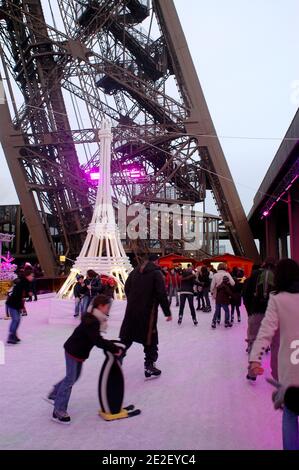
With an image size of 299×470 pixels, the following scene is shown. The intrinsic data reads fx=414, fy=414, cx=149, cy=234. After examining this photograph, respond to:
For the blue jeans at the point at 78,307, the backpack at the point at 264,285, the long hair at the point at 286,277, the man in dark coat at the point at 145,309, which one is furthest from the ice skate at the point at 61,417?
the blue jeans at the point at 78,307

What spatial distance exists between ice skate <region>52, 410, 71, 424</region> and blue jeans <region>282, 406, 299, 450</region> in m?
1.96

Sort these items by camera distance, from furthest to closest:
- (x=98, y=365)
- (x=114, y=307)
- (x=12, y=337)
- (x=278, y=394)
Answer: (x=114, y=307), (x=12, y=337), (x=98, y=365), (x=278, y=394)

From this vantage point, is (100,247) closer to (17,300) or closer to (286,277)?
(17,300)

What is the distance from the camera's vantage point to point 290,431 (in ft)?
8.73

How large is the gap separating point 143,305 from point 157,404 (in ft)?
3.94

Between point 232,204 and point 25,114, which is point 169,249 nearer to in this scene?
point 232,204

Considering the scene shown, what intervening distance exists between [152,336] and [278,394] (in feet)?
8.97

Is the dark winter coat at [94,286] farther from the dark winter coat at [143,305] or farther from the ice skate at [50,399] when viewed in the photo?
the ice skate at [50,399]

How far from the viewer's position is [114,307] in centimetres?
1054

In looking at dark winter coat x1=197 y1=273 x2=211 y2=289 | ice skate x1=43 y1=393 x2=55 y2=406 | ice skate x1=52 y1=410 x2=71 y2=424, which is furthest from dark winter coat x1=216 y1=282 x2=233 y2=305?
ice skate x1=52 y1=410 x2=71 y2=424

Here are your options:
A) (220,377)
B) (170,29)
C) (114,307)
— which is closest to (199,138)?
(170,29)

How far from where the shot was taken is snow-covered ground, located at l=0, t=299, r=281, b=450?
11.0 feet

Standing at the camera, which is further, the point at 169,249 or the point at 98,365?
the point at 169,249

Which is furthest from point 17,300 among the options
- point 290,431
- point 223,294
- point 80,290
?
point 290,431
